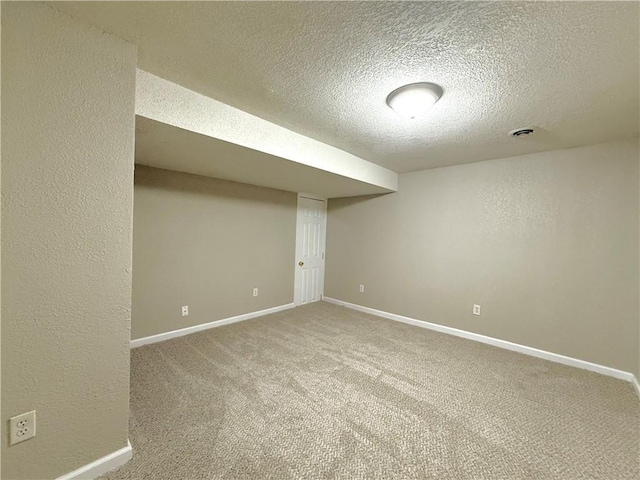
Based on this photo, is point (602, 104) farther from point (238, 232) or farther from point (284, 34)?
point (238, 232)

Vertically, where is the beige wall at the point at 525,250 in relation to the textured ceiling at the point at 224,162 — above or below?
below

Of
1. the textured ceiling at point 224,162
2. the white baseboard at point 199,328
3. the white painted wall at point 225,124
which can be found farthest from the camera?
the white baseboard at point 199,328

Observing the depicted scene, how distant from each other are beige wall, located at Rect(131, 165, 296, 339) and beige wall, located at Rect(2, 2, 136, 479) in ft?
5.63

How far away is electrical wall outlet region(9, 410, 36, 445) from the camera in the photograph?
3.70 feet

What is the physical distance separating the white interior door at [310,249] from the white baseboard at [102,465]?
321 cm

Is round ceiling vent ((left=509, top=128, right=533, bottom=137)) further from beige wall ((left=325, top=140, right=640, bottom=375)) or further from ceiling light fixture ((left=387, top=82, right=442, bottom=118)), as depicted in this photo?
ceiling light fixture ((left=387, top=82, right=442, bottom=118))

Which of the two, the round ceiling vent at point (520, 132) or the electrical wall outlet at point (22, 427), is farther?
the round ceiling vent at point (520, 132)

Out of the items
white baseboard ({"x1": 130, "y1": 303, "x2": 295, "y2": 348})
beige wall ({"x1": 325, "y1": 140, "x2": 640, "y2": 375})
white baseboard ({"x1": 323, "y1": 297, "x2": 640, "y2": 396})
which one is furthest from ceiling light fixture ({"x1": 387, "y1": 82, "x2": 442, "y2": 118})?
white baseboard ({"x1": 130, "y1": 303, "x2": 295, "y2": 348})

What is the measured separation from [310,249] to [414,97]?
11.0 ft

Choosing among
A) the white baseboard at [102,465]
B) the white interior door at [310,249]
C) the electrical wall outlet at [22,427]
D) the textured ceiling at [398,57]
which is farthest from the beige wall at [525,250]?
the electrical wall outlet at [22,427]

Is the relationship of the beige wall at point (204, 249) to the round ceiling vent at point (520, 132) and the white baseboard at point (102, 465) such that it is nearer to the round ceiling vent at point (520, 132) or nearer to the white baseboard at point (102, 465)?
the white baseboard at point (102, 465)

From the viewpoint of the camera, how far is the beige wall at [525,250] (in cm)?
246

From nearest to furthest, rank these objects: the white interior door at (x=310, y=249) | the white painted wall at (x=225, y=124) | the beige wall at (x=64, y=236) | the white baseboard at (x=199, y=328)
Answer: the beige wall at (x=64, y=236) < the white painted wall at (x=225, y=124) < the white baseboard at (x=199, y=328) < the white interior door at (x=310, y=249)

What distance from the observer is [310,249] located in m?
4.80
